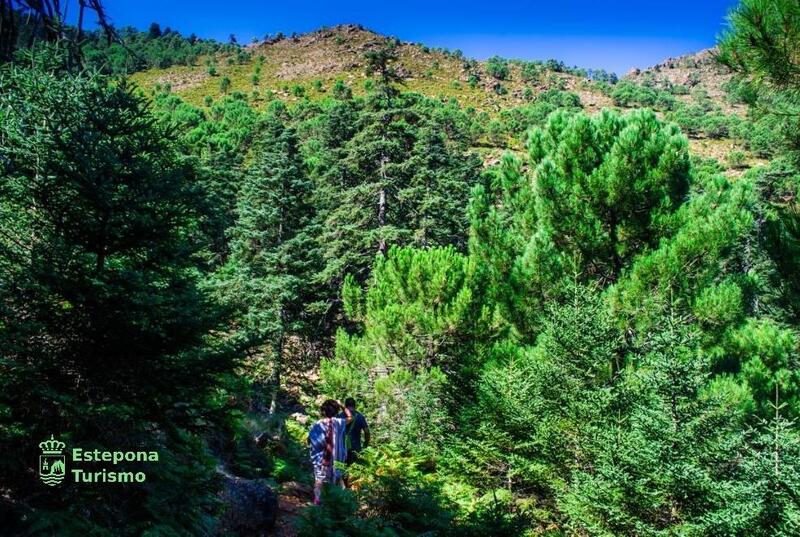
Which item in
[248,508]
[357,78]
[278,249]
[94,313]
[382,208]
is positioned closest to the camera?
[94,313]

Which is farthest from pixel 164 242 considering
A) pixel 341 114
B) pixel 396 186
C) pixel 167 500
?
pixel 341 114

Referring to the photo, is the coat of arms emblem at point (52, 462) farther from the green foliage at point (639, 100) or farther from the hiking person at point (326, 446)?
the green foliage at point (639, 100)

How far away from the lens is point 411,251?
A: 465 inches

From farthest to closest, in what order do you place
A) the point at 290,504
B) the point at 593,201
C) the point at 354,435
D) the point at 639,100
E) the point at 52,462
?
1. the point at 639,100
2. the point at 290,504
3. the point at 354,435
4. the point at 593,201
5. the point at 52,462

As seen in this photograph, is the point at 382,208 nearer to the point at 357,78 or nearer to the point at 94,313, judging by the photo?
the point at 94,313

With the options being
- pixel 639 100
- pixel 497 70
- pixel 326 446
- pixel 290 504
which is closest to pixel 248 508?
pixel 326 446

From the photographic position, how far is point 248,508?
6.14m

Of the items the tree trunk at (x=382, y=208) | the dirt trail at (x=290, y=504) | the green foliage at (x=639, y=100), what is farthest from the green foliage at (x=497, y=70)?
the dirt trail at (x=290, y=504)

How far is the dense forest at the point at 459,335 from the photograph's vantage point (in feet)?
12.8

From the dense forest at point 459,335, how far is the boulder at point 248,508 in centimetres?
6

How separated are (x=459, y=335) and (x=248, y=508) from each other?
5.92m

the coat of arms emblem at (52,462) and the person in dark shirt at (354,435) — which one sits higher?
the coat of arms emblem at (52,462)

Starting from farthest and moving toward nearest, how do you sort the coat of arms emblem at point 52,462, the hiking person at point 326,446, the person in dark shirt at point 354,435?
the person in dark shirt at point 354,435, the hiking person at point 326,446, the coat of arms emblem at point 52,462

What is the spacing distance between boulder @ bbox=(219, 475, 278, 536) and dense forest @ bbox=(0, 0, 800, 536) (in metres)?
0.06
